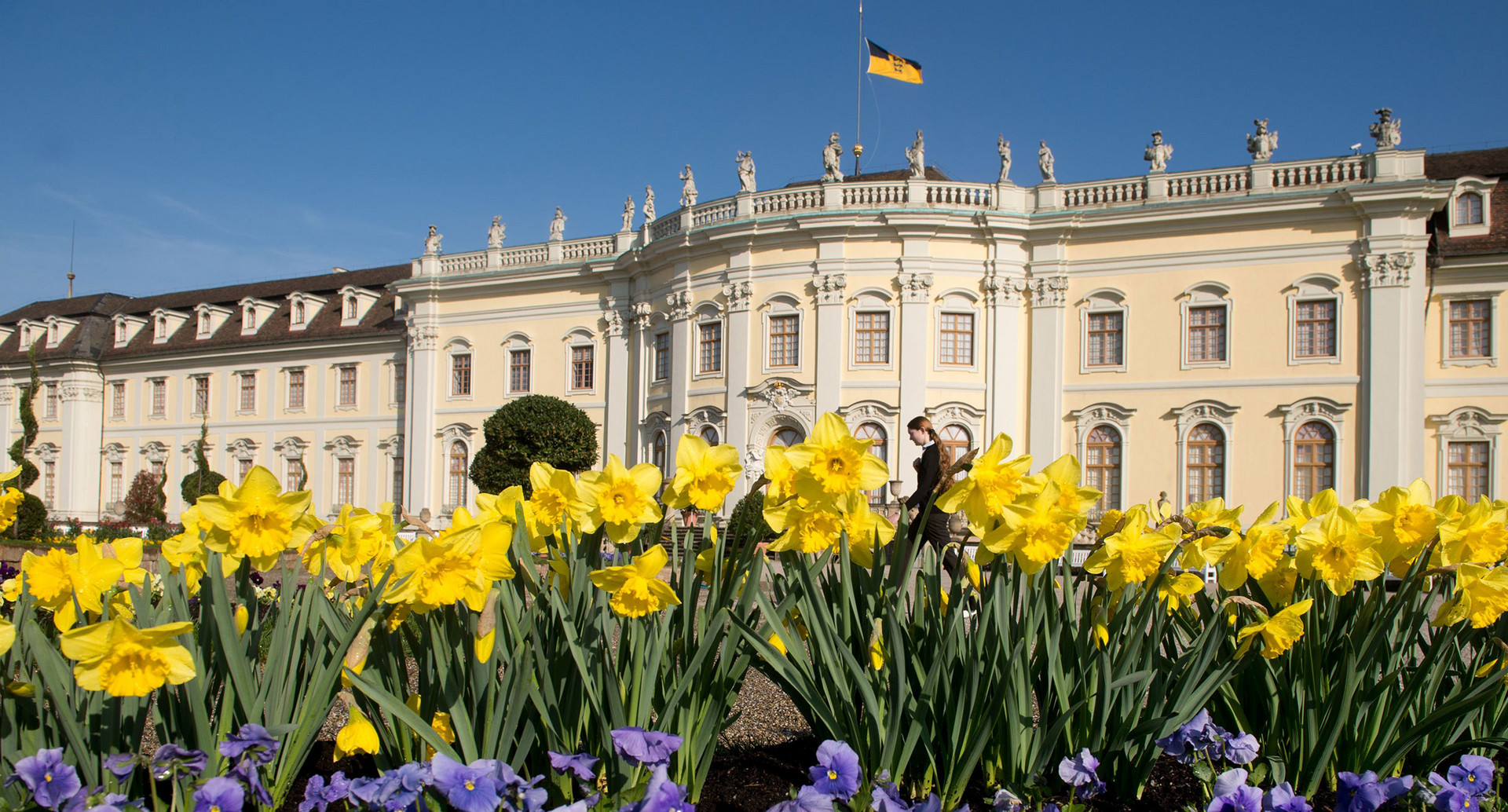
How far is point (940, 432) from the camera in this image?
71.9 feet

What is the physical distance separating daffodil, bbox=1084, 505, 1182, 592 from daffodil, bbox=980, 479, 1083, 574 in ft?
0.63

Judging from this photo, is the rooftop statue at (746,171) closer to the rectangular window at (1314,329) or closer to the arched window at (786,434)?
the arched window at (786,434)

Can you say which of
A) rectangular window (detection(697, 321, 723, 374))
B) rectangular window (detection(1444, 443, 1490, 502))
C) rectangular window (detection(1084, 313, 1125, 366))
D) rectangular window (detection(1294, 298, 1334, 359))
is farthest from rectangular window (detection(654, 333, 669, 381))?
rectangular window (detection(1444, 443, 1490, 502))

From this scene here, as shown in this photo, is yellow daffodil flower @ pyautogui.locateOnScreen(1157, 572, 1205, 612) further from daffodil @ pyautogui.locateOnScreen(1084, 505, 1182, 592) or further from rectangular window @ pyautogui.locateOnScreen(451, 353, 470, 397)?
rectangular window @ pyautogui.locateOnScreen(451, 353, 470, 397)

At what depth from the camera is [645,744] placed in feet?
7.06

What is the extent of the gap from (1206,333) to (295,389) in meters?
26.5

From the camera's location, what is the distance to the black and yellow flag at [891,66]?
2519 centimetres

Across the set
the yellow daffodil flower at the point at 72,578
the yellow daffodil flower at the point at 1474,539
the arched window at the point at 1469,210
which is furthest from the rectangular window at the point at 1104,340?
the yellow daffodil flower at the point at 72,578

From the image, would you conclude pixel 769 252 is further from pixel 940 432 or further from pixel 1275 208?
pixel 1275 208

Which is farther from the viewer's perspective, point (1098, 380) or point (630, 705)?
point (1098, 380)

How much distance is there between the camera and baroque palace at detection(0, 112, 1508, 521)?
65.9 feet

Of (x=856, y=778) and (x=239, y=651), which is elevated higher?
(x=239, y=651)

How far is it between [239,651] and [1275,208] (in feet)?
72.6

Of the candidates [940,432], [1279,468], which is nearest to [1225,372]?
[1279,468]
